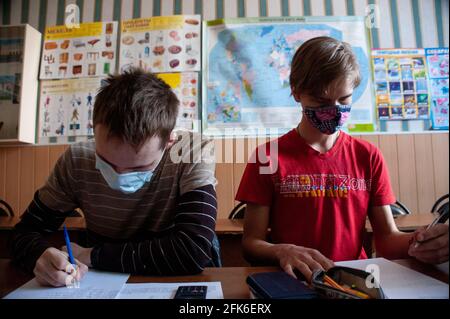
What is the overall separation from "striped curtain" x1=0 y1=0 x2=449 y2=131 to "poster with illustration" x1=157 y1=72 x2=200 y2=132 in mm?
366

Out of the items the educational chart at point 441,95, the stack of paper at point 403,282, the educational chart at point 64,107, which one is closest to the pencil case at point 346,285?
the stack of paper at point 403,282

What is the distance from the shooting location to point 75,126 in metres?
1.70

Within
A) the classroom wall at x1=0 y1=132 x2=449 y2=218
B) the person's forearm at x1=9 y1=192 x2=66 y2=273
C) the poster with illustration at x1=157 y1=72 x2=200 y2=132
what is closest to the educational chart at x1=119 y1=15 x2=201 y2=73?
the poster with illustration at x1=157 y1=72 x2=200 y2=132

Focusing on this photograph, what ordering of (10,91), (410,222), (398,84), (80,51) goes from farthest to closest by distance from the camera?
(80,51) → (10,91) → (398,84) → (410,222)

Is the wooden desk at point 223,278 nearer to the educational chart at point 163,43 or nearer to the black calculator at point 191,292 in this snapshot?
the black calculator at point 191,292

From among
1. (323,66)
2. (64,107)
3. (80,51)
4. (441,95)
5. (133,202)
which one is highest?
(80,51)

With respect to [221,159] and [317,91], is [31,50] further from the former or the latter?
[317,91]

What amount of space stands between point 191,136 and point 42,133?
1.48 m

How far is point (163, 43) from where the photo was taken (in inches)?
66.4

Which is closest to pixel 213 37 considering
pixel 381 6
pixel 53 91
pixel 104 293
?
pixel 381 6

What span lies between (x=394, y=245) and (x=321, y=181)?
174 mm

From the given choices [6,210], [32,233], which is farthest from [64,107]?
[32,233]

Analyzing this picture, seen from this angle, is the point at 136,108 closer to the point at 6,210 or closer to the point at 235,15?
the point at 235,15
